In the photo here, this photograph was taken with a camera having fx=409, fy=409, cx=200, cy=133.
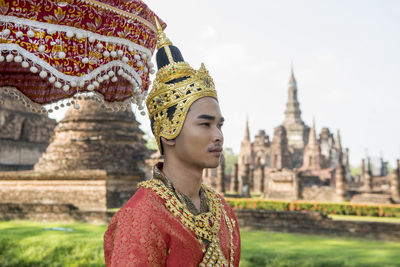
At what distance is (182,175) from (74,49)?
0.99 m

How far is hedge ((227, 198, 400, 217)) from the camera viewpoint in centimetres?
1523

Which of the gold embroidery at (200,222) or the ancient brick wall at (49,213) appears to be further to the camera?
the ancient brick wall at (49,213)

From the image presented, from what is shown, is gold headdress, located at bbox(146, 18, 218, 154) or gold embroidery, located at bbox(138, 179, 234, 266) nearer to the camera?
gold embroidery, located at bbox(138, 179, 234, 266)

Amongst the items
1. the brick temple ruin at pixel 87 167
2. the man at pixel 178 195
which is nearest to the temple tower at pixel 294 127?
the brick temple ruin at pixel 87 167

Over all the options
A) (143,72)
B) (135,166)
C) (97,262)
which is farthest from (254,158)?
(143,72)

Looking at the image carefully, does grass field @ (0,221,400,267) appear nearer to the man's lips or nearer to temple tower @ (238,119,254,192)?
the man's lips

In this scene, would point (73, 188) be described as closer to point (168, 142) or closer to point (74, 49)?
point (74, 49)

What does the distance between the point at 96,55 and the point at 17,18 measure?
469 millimetres

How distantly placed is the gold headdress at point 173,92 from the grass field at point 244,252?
17.0 feet

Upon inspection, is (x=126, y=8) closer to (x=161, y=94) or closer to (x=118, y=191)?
(x=161, y=94)

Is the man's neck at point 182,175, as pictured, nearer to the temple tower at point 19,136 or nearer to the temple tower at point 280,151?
the temple tower at point 19,136

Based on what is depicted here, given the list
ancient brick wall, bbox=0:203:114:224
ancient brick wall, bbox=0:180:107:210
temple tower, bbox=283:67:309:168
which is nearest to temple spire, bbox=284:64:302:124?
temple tower, bbox=283:67:309:168

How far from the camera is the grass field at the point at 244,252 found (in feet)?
22.3

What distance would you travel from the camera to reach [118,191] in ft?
47.7
